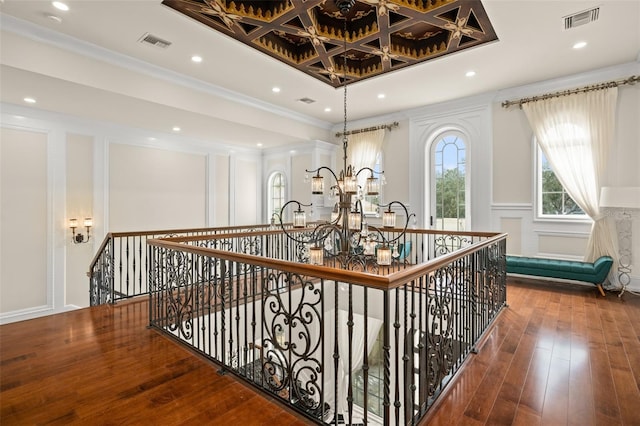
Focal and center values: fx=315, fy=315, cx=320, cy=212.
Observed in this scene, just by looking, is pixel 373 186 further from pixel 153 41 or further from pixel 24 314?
pixel 24 314

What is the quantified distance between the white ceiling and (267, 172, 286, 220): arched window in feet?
8.36

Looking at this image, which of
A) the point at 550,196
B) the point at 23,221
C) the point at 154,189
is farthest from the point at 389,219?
the point at 23,221

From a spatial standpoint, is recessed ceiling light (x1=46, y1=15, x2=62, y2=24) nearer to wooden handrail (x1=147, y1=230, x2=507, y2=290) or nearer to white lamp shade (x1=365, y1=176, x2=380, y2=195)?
wooden handrail (x1=147, y1=230, x2=507, y2=290)

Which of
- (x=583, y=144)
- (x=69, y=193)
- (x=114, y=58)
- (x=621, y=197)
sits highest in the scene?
(x=114, y=58)

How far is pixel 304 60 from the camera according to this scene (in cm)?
475

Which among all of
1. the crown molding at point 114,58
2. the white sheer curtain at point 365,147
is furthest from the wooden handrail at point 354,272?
the white sheer curtain at point 365,147

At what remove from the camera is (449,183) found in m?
6.71

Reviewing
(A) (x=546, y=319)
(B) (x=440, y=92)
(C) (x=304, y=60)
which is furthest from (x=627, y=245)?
(C) (x=304, y=60)

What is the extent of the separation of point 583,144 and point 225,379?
6186mm

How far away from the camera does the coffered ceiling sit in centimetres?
351

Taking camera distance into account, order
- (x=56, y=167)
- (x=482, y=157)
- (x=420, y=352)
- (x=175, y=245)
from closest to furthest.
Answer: (x=420, y=352), (x=175, y=245), (x=56, y=167), (x=482, y=157)

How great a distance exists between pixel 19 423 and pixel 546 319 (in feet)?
16.1

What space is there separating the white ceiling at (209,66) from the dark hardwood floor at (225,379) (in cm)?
308

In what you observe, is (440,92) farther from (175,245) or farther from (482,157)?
(175,245)
